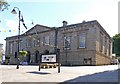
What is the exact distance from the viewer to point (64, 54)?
53656mm

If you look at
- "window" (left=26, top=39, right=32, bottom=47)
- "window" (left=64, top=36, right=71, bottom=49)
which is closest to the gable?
"window" (left=26, top=39, right=32, bottom=47)

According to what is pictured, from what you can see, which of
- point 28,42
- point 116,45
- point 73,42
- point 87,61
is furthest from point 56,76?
point 116,45

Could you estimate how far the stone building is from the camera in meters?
48.7

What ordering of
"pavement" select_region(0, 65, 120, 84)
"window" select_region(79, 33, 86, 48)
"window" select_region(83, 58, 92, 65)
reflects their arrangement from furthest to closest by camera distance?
"window" select_region(79, 33, 86, 48) < "window" select_region(83, 58, 92, 65) < "pavement" select_region(0, 65, 120, 84)

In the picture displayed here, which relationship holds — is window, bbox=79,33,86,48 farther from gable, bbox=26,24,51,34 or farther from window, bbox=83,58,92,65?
gable, bbox=26,24,51,34

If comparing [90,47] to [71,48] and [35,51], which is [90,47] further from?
[35,51]

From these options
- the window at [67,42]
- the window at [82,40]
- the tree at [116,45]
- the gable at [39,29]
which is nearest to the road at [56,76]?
the window at [82,40]

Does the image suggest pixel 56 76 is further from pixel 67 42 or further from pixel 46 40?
pixel 46 40

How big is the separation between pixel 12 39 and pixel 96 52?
32.5m

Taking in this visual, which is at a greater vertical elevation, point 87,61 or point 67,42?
point 67,42

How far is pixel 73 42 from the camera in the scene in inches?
2048

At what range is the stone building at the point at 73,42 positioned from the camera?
48.7 meters

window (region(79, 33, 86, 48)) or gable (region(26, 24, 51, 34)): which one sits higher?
gable (region(26, 24, 51, 34))

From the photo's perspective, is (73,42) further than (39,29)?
No
